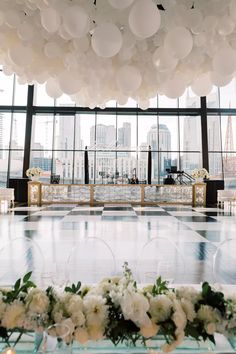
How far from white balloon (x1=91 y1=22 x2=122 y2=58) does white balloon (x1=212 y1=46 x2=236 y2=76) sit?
454 mm

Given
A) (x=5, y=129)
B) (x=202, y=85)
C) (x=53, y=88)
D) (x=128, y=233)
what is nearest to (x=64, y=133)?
(x=5, y=129)

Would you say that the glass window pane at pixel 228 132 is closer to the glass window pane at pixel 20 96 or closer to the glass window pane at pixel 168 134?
the glass window pane at pixel 168 134

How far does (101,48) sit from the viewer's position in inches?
43.5

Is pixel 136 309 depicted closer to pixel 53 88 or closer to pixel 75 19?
pixel 75 19

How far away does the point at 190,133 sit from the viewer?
51.8 ft

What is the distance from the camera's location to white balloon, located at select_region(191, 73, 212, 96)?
1525 mm

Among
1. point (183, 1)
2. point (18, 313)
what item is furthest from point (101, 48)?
point (18, 313)

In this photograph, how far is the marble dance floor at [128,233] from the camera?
4.48m

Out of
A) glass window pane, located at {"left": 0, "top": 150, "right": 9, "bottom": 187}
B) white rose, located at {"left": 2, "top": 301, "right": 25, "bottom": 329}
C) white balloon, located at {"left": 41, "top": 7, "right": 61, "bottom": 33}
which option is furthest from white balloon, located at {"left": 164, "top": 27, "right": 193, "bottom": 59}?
glass window pane, located at {"left": 0, "top": 150, "right": 9, "bottom": 187}

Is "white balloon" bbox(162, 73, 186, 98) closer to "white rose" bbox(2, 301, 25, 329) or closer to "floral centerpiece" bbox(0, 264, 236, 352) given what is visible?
"floral centerpiece" bbox(0, 264, 236, 352)

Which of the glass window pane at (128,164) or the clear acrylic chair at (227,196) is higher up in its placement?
the glass window pane at (128,164)

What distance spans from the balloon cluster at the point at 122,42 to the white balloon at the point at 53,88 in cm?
10

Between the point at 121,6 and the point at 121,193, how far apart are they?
12.2 m

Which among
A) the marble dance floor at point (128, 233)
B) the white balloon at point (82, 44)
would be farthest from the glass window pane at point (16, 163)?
the white balloon at point (82, 44)
